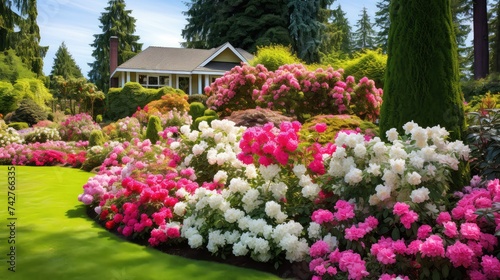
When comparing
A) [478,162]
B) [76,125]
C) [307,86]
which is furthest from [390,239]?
[76,125]

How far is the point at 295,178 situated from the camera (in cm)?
516

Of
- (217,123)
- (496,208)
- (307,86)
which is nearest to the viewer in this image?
(496,208)

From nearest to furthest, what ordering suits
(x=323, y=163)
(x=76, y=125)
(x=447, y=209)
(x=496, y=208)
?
(x=496, y=208) → (x=447, y=209) → (x=323, y=163) → (x=76, y=125)

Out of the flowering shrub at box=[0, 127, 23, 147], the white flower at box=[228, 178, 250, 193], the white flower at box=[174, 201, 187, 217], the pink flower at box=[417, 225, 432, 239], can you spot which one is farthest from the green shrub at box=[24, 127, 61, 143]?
the pink flower at box=[417, 225, 432, 239]

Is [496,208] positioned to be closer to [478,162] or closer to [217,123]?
[478,162]

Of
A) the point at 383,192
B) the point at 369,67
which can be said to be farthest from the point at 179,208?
the point at 369,67

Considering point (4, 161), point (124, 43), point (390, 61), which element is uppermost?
point (124, 43)

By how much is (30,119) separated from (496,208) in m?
22.8

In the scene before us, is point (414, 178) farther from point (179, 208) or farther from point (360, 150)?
point (179, 208)

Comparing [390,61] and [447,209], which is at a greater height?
[390,61]

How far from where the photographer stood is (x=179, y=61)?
34312 millimetres

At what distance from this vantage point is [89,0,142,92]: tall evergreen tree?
42062mm

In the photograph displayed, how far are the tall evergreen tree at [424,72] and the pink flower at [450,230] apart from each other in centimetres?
184

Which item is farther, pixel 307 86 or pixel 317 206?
pixel 307 86
